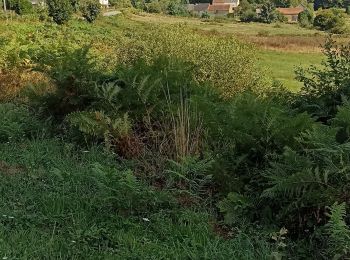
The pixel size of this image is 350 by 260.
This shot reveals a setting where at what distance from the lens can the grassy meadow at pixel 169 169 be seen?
11.7ft

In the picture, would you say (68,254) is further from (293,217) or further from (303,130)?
(303,130)

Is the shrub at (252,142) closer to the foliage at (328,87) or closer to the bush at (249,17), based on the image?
the foliage at (328,87)

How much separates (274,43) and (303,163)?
37.1m

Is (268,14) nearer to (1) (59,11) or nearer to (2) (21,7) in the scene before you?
(2) (21,7)

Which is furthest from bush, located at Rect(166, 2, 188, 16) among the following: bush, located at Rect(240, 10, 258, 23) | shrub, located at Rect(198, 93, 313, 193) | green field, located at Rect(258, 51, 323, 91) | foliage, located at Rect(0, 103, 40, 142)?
shrub, located at Rect(198, 93, 313, 193)

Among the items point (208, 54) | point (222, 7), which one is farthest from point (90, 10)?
point (222, 7)

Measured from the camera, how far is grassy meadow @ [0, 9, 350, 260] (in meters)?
3.58

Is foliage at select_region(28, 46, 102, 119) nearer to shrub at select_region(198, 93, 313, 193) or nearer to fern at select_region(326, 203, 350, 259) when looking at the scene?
shrub at select_region(198, 93, 313, 193)

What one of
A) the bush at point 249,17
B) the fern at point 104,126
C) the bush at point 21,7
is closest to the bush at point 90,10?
the bush at point 21,7

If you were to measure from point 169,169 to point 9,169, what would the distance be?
5.81 ft

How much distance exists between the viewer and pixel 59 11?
37.9 meters

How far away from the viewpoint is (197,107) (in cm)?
575

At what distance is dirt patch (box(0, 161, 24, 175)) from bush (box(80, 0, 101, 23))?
139 feet

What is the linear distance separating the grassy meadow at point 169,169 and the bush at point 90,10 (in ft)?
132
